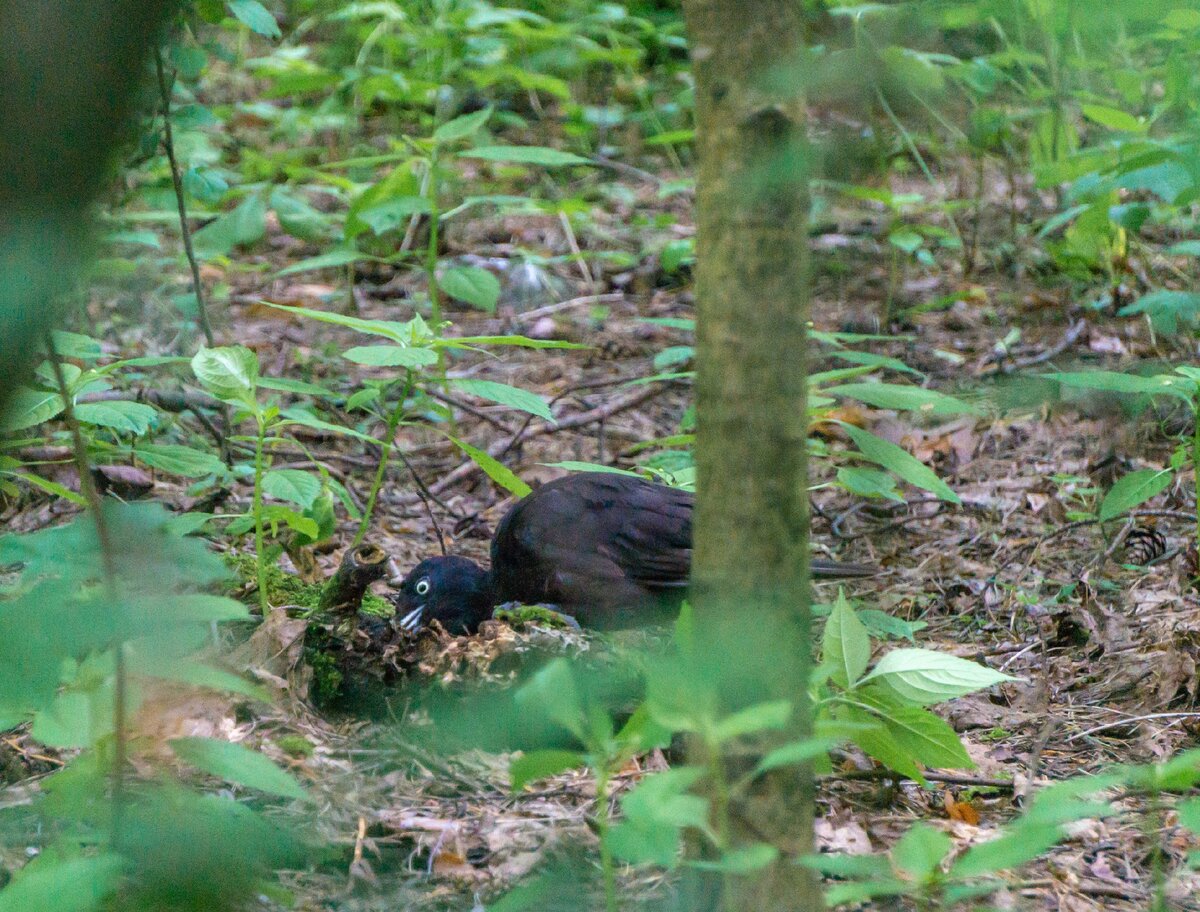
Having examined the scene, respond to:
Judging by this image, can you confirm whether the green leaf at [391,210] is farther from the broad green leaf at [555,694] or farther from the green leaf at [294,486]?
the broad green leaf at [555,694]

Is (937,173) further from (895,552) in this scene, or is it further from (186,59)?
(186,59)

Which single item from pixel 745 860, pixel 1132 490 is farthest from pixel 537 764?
pixel 1132 490

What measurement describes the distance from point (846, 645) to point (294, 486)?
4.96 ft

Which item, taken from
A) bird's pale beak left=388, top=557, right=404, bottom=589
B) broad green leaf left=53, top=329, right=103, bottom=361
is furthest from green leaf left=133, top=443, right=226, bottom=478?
bird's pale beak left=388, top=557, right=404, bottom=589

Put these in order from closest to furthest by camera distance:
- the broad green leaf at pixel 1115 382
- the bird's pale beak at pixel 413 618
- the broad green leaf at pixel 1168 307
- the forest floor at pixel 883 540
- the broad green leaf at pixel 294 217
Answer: the forest floor at pixel 883 540
the broad green leaf at pixel 1115 382
the bird's pale beak at pixel 413 618
the broad green leaf at pixel 1168 307
the broad green leaf at pixel 294 217

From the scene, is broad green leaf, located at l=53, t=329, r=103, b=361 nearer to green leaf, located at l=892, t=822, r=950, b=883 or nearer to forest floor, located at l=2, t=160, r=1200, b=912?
forest floor, located at l=2, t=160, r=1200, b=912

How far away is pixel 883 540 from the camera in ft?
14.3

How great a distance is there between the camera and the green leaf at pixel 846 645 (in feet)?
7.63

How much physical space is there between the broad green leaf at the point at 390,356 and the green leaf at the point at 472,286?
1810 mm

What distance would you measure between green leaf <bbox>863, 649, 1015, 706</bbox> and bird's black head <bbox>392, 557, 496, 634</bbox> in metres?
1.36

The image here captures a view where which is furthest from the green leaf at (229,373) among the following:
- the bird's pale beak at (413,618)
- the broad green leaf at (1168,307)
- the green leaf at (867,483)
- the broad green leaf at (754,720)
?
the broad green leaf at (1168,307)

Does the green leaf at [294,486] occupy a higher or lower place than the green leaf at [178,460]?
lower

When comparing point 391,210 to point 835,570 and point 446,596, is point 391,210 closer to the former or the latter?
point 446,596

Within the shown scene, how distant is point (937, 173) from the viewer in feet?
25.2
